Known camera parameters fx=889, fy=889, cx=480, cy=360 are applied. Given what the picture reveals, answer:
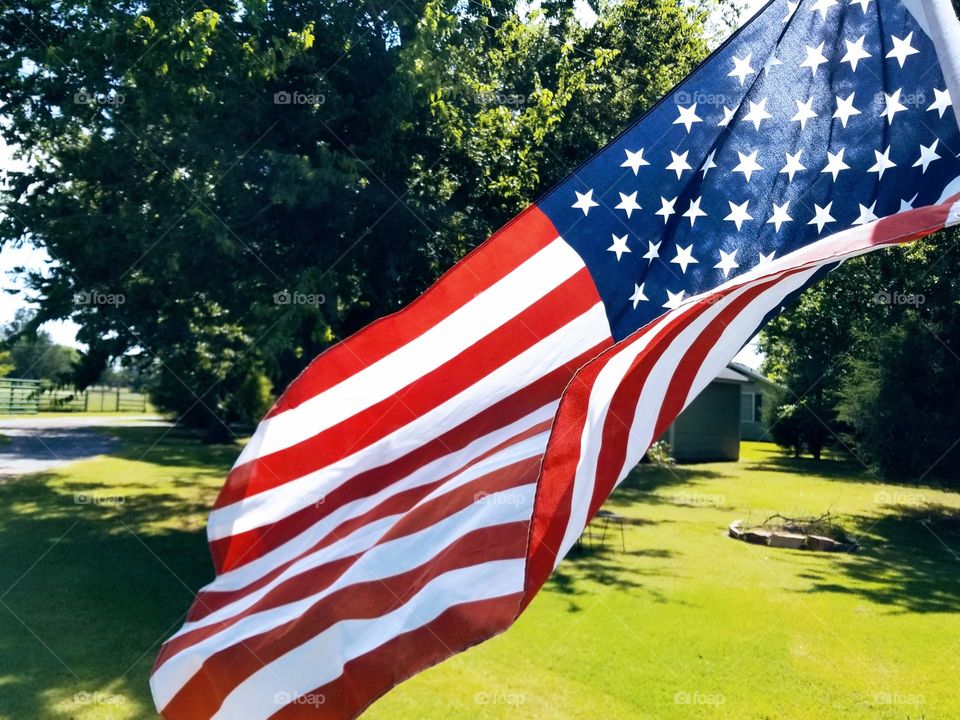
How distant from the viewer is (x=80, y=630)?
9492 mm

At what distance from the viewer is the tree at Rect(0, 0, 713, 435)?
1128 centimetres

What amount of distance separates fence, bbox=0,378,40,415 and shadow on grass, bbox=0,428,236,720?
177 centimetres

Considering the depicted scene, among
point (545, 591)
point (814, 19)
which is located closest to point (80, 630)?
point (545, 591)

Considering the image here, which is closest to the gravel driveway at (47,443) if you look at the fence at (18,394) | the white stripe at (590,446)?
the fence at (18,394)

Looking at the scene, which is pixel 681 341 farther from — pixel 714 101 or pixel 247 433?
pixel 247 433

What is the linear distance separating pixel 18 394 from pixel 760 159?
18.8 meters

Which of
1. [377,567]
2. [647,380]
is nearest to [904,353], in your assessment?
[647,380]

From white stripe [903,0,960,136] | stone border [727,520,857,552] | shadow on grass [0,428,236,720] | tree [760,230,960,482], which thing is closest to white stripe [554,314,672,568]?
white stripe [903,0,960,136]

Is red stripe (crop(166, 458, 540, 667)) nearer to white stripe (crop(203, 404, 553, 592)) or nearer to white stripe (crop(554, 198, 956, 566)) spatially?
white stripe (crop(203, 404, 553, 592))

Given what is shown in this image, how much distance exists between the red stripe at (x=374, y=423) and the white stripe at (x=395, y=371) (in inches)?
1.2

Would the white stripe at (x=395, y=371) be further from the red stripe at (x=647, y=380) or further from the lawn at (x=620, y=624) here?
the lawn at (x=620, y=624)

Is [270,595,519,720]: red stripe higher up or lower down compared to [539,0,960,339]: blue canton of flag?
lower down

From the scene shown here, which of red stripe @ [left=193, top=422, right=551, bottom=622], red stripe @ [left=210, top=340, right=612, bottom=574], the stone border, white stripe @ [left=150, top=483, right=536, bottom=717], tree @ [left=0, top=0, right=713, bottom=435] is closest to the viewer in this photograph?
white stripe @ [left=150, top=483, right=536, bottom=717]

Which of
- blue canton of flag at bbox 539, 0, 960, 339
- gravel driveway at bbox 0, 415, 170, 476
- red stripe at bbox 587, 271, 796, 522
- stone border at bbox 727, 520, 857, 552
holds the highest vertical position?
blue canton of flag at bbox 539, 0, 960, 339
